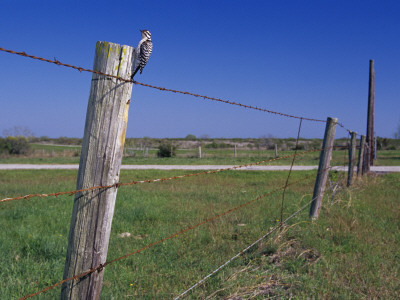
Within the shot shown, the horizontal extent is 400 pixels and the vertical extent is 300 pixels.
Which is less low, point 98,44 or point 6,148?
point 98,44

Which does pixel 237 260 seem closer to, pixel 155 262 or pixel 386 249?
pixel 155 262

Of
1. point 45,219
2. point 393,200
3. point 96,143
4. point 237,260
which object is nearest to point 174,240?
point 237,260

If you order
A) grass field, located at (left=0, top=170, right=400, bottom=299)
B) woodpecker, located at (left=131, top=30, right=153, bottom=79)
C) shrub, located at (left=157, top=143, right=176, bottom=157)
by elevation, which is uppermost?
woodpecker, located at (left=131, top=30, right=153, bottom=79)

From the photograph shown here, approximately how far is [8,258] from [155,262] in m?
1.71

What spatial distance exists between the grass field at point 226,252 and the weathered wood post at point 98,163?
1.39 meters

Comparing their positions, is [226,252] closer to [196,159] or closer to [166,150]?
[196,159]

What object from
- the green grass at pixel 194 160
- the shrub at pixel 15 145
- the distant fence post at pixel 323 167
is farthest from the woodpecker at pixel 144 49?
the shrub at pixel 15 145

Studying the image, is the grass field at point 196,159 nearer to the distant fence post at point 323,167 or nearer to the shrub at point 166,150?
the shrub at point 166,150

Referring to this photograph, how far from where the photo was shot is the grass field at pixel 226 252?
352 cm

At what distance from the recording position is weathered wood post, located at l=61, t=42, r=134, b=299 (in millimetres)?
1934

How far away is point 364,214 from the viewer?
6.33m

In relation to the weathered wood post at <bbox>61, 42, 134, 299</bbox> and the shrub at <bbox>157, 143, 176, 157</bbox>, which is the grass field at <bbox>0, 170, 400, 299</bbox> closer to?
the weathered wood post at <bbox>61, 42, 134, 299</bbox>

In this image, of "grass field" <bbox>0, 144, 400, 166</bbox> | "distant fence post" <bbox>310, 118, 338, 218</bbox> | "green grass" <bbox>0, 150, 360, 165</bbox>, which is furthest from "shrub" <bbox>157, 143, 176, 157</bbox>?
"distant fence post" <bbox>310, 118, 338, 218</bbox>

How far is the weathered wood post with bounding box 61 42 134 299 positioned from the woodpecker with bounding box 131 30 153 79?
0.14ft
